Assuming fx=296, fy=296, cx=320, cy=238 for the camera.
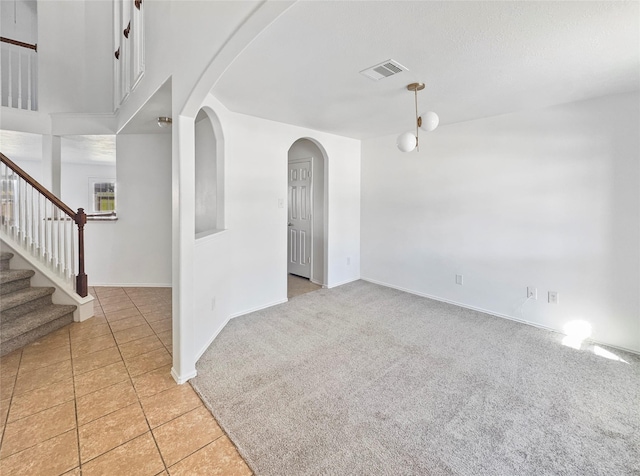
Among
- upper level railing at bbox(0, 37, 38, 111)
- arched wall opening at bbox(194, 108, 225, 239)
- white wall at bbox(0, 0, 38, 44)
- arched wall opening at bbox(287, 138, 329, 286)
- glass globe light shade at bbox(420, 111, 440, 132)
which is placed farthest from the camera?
white wall at bbox(0, 0, 38, 44)

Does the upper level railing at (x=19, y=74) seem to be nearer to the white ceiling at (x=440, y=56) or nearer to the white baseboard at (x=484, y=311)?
the white ceiling at (x=440, y=56)

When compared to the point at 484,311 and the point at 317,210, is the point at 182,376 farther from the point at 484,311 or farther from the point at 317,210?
the point at 484,311

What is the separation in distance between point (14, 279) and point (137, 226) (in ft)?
5.49

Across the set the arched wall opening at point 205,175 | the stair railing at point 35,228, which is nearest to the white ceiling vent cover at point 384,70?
the arched wall opening at point 205,175

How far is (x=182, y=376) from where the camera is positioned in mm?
2152

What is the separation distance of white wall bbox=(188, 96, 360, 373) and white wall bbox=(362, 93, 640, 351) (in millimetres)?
1333

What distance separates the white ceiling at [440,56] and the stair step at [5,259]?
2824 millimetres

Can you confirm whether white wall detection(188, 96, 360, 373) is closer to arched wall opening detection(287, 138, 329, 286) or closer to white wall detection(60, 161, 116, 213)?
arched wall opening detection(287, 138, 329, 286)

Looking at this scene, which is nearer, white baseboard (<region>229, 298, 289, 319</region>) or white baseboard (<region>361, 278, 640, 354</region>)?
white baseboard (<region>361, 278, 640, 354</region>)

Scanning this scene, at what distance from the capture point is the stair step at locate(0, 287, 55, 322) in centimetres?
271

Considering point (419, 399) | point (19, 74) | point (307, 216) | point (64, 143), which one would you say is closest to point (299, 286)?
point (307, 216)

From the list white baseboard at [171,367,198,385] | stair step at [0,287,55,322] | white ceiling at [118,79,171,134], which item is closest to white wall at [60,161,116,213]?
white ceiling at [118,79,171,134]

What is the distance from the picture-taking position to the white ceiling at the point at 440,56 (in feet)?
5.32

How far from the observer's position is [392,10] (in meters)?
1.60
